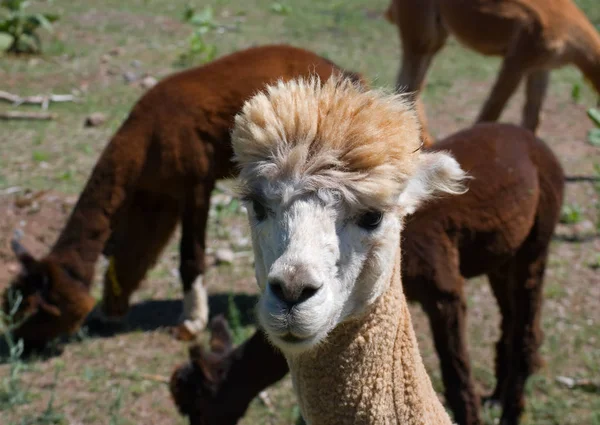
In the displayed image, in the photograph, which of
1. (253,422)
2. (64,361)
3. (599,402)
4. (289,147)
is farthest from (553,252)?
(289,147)

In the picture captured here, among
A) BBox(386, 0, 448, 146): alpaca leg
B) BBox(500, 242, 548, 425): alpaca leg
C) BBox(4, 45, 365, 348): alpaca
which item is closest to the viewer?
BBox(500, 242, 548, 425): alpaca leg

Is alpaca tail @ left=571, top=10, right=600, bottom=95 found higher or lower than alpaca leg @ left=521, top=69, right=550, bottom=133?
higher

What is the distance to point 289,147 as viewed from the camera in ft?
8.46

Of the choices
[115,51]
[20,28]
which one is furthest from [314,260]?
[20,28]

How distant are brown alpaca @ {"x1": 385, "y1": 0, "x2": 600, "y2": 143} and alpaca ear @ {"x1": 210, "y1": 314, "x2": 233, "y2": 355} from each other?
432 cm

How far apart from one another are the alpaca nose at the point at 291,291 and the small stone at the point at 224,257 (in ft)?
15.9

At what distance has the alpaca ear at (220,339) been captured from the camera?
15.4 ft

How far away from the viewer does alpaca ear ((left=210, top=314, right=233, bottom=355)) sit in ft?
15.4

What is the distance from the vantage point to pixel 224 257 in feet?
23.9

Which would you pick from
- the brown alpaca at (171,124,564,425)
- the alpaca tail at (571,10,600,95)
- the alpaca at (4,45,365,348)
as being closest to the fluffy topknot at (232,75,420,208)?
the brown alpaca at (171,124,564,425)

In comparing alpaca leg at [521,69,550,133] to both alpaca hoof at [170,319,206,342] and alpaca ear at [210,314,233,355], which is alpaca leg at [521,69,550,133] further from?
alpaca ear at [210,314,233,355]

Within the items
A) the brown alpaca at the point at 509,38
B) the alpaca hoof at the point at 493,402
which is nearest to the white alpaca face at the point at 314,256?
the alpaca hoof at the point at 493,402

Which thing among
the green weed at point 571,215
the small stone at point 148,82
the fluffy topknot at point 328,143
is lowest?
the small stone at point 148,82

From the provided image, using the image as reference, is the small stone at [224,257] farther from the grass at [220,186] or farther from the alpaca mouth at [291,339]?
the alpaca mouth at [291,339]
